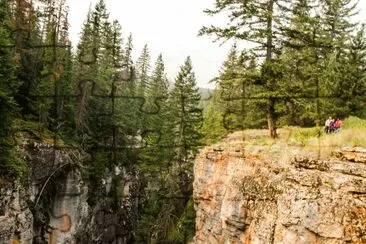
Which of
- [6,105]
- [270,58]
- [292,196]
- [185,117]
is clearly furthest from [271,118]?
[185,117]

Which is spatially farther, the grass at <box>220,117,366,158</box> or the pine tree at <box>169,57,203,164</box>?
the pine tree at <box>169,57,203,164</box>

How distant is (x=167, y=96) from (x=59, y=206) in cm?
1415

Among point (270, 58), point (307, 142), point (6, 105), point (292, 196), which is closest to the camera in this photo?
point (292, 196)

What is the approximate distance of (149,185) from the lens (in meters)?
37.4

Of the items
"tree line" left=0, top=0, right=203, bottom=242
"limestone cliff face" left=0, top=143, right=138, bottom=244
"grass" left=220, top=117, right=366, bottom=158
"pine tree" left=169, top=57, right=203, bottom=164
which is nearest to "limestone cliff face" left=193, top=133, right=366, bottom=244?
"grass" left=220, top=117, right=366, bottom=158

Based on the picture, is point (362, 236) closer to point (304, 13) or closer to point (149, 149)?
point (304, 13)

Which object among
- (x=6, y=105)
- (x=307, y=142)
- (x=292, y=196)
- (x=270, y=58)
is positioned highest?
(x=270, y=58)

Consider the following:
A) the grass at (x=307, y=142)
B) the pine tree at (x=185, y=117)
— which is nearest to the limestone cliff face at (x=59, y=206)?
the pine tree at (x=185, y=117)

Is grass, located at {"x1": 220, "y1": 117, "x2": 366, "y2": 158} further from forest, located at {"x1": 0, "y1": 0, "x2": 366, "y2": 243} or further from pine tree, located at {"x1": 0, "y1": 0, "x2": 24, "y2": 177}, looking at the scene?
pine tree, located at {"x1": 0, "y1": 0, "x2": 24, "y2": 177}

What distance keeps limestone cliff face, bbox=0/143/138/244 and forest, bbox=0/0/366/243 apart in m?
1.05

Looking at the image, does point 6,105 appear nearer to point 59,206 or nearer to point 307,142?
point 59,206

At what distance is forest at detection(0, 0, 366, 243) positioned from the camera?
14.3 m

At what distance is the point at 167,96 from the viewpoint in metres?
20.2

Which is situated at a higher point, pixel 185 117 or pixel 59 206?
pixel 185 117
